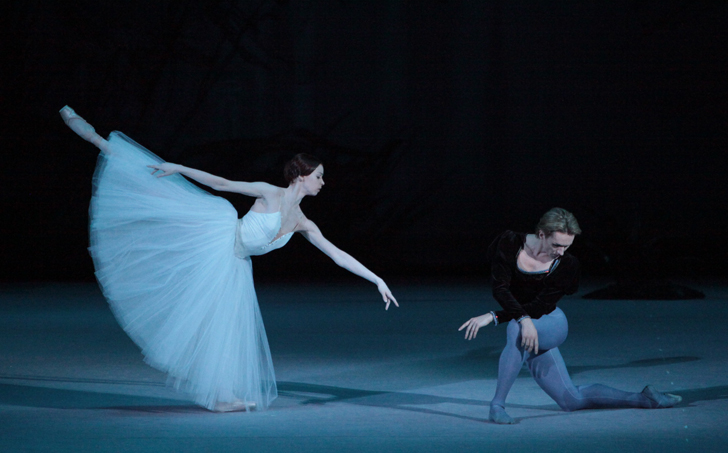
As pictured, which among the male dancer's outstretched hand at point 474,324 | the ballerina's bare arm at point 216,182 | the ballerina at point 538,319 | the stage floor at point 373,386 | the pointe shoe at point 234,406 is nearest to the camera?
the stage floor at point 373,386

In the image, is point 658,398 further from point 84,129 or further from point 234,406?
point 84,129

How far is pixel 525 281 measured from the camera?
364cm

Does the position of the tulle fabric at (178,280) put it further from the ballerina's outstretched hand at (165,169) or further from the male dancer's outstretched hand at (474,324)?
the male dancer's outstretched hand at (474,324)

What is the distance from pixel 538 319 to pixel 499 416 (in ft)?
1.40

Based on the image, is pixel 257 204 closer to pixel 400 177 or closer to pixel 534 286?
pixel 534 286

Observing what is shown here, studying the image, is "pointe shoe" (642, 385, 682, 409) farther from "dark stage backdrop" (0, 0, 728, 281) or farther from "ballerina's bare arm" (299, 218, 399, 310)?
"dark stage backdrop" (0, 0, 728, 281)

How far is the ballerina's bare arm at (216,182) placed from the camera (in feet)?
12.1

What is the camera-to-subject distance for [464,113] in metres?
10.8

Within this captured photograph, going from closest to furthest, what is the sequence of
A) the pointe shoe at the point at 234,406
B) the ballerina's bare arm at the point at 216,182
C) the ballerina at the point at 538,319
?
the ballerina at the point at 538,319
the ballerina's bare arm at the point at 216,182
the pointe shoe at the point at 234,406

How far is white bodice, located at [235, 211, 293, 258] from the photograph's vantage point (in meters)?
3.81

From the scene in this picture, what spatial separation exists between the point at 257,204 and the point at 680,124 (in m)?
8.24

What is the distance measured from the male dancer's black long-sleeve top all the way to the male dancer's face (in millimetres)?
105

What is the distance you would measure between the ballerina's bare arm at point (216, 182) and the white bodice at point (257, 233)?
0.10 metres

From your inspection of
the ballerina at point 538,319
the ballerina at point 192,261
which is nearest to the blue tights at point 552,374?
the ballerina at point 538,319
